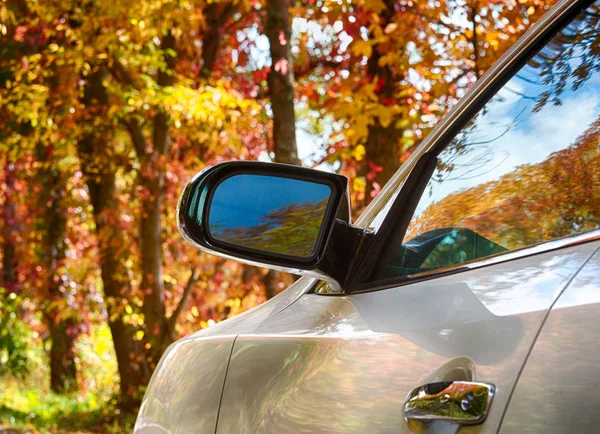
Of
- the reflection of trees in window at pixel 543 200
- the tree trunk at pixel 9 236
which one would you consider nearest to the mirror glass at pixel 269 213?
the reflection of trees in window at pixel 543 200

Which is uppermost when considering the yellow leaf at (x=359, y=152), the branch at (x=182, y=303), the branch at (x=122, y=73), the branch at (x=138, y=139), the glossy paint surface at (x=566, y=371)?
the branch at (x=122, y=73)

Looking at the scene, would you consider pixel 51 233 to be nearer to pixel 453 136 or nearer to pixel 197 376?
pixel 197 376

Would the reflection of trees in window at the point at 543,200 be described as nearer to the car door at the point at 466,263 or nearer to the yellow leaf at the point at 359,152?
the car door at the point at 466,263

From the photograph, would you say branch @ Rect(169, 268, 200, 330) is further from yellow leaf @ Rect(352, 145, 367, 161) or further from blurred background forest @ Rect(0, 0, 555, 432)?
yellow leaf @ Rect(352, 145, 367, 161)

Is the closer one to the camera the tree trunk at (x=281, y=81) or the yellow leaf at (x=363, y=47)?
the yellow leaf at (x=363, y=47)

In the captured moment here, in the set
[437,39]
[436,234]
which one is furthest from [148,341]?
[436,234]

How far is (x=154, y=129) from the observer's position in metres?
10.9

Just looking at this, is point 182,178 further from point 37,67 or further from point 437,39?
point 437,39

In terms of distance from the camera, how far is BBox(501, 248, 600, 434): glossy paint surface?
1.05 meters

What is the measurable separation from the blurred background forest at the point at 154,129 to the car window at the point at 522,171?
3546mm

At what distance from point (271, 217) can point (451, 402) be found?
1.96ft

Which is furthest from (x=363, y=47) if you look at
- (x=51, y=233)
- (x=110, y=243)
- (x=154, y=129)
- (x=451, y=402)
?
(x=51, y=233)

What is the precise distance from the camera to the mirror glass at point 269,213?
5.63 feet

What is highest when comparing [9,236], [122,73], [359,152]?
[122,73]
